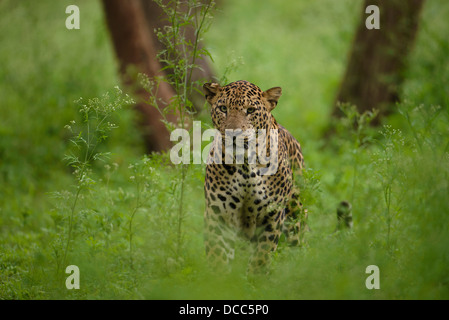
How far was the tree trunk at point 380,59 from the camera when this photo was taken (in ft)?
35.3

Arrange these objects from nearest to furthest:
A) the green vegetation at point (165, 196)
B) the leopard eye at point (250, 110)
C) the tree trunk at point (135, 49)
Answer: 1. the green vegetation at point (165, 196)
2. the leopard eye at point (250, 110)
3. the tree trunk at point (135, 49)

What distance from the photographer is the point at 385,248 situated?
5703 millimetres

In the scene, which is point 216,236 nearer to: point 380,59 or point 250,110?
point 250,110

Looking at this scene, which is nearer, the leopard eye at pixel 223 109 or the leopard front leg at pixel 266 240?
the leopard eye at pixel 223 109

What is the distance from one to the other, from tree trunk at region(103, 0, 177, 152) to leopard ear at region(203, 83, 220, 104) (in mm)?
4241

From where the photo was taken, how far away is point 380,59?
36.2ft

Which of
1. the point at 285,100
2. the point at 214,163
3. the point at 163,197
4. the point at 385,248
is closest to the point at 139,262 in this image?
the point at 163,197

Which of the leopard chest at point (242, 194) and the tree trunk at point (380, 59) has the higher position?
the tree trunk at point (380, 59)

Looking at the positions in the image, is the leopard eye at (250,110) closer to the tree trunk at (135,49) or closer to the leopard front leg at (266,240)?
the leopard front leg at (266,240)

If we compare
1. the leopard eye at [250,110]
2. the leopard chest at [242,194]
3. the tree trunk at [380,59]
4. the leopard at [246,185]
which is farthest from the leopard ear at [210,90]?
the tree trunk at [380,59]

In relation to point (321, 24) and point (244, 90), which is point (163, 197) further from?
point (321, 24)

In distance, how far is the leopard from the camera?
18.1 ft

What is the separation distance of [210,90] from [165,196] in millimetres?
1535

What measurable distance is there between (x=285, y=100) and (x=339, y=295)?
7.69 metres
